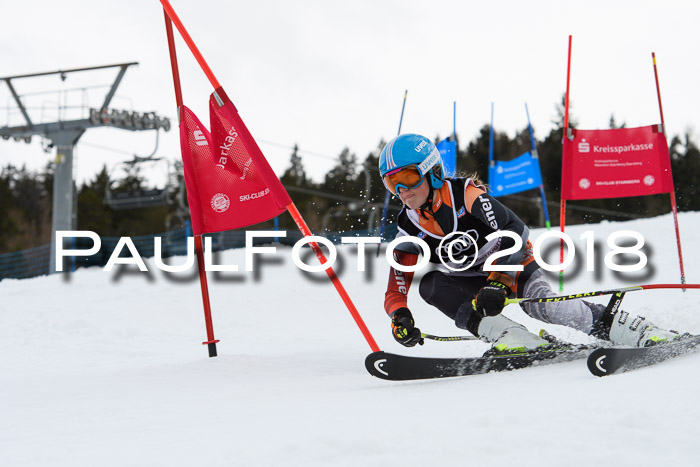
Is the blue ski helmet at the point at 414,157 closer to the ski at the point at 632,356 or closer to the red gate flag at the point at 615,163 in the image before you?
the ski at the point at 632,356

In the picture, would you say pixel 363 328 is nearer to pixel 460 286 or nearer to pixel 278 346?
pixel 460 286

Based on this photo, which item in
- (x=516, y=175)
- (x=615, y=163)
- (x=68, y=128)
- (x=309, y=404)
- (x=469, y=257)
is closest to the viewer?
(x=309, y=404)

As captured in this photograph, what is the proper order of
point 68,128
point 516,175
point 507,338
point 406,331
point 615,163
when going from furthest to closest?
point 68,128 → point 516,175 → point 615,163 → point 406,331 → point 507,338

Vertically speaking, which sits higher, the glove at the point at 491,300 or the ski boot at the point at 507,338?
the glove at the point at 491,300

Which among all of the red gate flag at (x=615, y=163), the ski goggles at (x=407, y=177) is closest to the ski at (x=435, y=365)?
the ski goggles at (x=407, y=177)

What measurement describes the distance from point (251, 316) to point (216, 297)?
123 cm

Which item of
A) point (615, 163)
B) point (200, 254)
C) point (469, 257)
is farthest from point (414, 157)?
point (615, 163)

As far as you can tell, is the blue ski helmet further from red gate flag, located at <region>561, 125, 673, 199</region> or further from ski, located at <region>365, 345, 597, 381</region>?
red gate flag, located at <region>561, 125, 673, 199</region>

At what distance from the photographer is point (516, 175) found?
39.2 feet

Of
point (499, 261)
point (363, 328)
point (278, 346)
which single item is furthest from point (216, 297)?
point (499, 261)

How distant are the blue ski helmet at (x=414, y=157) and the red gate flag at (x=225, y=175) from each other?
1.09 m

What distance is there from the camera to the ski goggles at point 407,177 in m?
3.71

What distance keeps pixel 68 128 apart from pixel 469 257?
56.9 ft

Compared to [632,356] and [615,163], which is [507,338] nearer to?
[632,356]
